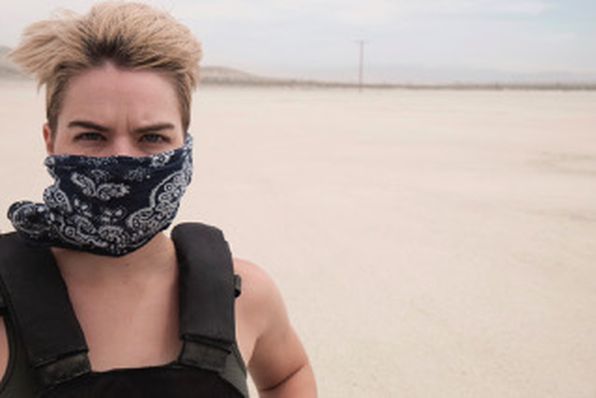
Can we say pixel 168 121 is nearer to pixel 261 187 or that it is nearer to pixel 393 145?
pixel 261 187

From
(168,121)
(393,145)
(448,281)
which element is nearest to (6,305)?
(168,121)

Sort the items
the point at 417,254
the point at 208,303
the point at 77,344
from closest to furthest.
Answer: the point at 77,344
the point at 208,303
the point at 417,254

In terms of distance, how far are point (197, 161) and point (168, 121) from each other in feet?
23.1

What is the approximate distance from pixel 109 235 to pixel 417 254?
11.9ft

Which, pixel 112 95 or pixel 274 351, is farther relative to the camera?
pixel 274 351

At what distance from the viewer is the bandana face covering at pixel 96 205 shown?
4.03ft

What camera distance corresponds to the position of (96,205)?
1240 millimetres

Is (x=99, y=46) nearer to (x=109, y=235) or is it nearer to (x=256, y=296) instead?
(x=109, y=235)

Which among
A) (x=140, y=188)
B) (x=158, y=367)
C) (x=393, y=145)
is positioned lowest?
(x=393, y=145)

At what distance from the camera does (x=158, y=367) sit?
48.6 inches

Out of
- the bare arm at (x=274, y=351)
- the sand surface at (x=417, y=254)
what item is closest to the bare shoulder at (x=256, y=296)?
the bare arm at (x=274, y=351)

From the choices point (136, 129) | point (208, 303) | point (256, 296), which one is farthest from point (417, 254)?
point (136, 129)

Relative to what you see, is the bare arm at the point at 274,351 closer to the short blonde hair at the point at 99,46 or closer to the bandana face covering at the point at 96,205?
the bandana face covering at the point at 96,205

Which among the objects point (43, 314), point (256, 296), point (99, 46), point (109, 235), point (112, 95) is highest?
point (99, 46)
